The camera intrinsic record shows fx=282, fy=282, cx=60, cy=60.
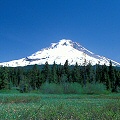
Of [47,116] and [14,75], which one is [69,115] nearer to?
[47,116]

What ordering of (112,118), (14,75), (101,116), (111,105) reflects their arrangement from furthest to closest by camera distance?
(14,75), (111,105), (101,116), (112,118)

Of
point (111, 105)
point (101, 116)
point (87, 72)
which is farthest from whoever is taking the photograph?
point (87, 72)

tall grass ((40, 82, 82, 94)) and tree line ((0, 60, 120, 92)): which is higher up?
tree line ((0, 60, 120, 92))

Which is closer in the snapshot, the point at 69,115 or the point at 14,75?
the point at 69,115

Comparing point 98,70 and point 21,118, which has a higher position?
point 98,70

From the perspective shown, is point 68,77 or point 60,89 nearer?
point 60,89

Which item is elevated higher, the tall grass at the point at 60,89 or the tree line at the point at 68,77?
the tree line at the point at 68,77

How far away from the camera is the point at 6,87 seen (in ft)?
335

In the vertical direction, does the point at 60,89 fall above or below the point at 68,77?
below

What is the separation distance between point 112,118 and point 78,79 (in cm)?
9834

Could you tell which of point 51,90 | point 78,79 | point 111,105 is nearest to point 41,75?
point 78,79

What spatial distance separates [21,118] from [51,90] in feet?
241

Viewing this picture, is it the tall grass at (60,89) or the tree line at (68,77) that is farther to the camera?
the tree line at (68,77)

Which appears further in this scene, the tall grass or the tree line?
the tree line
